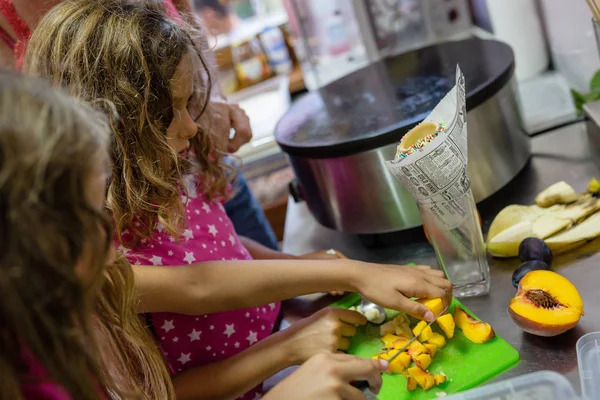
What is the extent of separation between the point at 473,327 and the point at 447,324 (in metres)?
0.03

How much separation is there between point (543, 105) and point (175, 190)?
0.88m

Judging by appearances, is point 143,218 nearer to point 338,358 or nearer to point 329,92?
point 338,358

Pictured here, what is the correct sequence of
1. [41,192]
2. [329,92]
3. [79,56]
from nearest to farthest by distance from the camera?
[41,192]
[79,56]
[329,92]

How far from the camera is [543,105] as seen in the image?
53.7 inches

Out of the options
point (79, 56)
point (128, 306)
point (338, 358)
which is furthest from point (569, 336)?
point (79, 56)

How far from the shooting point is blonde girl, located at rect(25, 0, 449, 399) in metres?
0.82

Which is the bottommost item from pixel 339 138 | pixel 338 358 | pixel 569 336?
pixel 569 336

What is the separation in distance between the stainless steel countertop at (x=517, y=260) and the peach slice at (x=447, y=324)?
2.3 inches

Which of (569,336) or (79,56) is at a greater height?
(79,56)

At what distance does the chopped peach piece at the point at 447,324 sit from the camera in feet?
2.66

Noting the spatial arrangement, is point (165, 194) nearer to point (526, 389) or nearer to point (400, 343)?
point (400, 343)

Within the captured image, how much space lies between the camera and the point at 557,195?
99 centimetres

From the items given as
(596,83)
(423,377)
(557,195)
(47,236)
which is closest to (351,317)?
(423,377)

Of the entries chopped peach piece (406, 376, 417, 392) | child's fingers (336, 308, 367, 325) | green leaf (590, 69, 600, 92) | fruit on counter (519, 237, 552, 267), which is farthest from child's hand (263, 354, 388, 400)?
green leaf (590, 69, 600, 92)
